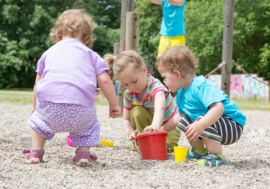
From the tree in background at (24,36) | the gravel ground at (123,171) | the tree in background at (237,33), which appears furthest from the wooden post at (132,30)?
the tree in background at (24,36)

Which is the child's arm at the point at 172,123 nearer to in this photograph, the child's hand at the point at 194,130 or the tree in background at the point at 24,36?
the child's hand at the point at 194,130

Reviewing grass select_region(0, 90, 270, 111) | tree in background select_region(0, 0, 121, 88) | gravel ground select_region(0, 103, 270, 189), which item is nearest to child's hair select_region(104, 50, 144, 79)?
gravel ground select_region(0, 103, 270, 189)

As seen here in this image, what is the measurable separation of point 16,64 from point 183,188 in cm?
2616

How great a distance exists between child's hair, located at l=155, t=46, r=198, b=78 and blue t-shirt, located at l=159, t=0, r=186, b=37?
3004mm

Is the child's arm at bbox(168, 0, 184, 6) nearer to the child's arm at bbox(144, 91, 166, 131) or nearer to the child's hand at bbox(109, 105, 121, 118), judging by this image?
the child's arm at bbox(144, 91, 166, 131)

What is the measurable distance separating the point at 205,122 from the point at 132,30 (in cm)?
370

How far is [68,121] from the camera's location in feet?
9.96

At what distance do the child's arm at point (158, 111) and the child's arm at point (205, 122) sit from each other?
14.2 inches

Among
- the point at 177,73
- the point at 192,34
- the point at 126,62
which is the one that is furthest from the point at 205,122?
the point at 192,34

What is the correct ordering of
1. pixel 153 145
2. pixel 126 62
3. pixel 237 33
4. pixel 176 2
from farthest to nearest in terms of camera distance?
1. pixel 237 33
2. pixel 176 2
3. pixel 126 62
4. pixel 153 145

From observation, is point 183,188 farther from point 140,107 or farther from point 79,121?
point 140,107

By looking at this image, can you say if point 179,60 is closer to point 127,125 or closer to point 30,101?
point 127,125

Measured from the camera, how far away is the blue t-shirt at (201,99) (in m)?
3.11

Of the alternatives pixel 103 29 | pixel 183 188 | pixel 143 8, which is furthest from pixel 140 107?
pixel 143 8
